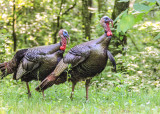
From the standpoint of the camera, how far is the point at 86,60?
5.62 m

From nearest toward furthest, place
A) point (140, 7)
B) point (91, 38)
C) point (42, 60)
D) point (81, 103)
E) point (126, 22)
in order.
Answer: point (140, 7)
point (126, 22)
point (81, 103)
point (42, 60)
point (91, 38)

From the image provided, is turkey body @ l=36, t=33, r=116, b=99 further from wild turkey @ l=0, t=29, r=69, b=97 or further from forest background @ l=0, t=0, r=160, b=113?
forest background @ l=0, t=0, r=160, b=113

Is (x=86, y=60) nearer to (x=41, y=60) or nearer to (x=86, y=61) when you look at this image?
(x=86, y=61)

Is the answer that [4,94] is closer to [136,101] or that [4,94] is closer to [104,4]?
[136,101]

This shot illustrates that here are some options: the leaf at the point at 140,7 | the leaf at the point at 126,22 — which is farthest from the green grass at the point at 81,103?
the leaf at the point at 140,7

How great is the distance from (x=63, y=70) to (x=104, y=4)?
254 inches

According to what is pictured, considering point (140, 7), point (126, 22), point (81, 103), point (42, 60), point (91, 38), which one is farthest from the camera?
point (91, 38)

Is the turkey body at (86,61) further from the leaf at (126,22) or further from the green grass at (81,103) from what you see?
the leaf at (126,22)

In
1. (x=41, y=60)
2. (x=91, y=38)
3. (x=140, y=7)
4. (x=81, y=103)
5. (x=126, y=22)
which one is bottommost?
(x=81, y=103)

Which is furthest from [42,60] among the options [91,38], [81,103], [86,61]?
[91,38]

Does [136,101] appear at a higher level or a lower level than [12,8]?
lower

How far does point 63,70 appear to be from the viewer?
5727 mm

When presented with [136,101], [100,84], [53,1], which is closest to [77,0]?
[53,1]

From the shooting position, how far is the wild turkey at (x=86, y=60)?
553 centimetres
